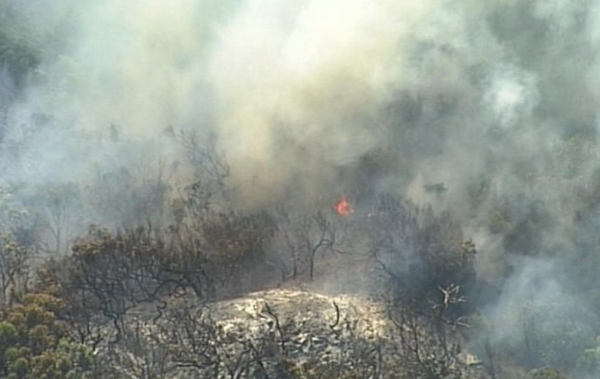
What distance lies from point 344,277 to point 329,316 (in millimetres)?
5026

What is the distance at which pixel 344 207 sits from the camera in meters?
53.6

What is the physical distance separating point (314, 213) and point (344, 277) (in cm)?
740

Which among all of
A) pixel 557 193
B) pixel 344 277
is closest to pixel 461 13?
pixel 557 193

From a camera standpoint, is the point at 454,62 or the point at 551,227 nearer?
the point at 551,227

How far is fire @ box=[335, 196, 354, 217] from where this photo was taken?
5294 centimetres

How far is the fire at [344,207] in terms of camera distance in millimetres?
52938

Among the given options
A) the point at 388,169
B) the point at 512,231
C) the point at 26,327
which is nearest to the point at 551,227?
the point at 512,231

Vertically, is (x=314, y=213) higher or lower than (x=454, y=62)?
lower

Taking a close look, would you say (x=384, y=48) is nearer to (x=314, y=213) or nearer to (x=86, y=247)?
(x=314, y=213)

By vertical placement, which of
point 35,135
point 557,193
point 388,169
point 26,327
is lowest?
point 26,327

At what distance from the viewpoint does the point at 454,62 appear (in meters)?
63.2

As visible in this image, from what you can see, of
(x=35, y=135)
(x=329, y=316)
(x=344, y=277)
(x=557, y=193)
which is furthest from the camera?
(x=35, y=135)

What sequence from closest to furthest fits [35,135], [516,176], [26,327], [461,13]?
1. [26,327]
2. [516,176]
3. [35,135]
4. [461,13]

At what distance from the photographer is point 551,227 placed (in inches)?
1921
